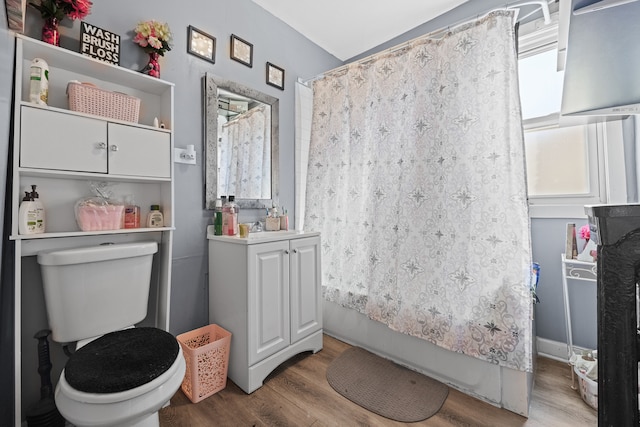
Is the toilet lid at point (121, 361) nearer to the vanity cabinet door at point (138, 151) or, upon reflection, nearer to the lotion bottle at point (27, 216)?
the lotion bottle at point (27, 216)

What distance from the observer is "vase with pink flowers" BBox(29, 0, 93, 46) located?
1166 mm

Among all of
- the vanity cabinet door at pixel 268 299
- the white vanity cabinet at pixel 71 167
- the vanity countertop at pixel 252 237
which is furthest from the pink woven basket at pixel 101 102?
the vanity cabinet door at pixel 268 299

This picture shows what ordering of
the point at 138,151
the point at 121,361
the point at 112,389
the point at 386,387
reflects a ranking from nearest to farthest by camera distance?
the point at 112,389, the point at 121,361, the point at 138,151, the point at 386,387

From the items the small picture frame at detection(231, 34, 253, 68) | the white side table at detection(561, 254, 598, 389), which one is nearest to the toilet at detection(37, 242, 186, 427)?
the small picture frame at detection(231, 34, 253, 68)

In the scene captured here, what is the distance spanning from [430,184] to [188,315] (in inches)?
67.6

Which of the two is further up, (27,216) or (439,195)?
(439,195)

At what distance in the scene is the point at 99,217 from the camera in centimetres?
127

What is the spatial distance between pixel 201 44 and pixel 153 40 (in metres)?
0.40

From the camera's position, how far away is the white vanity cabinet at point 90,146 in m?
1.07

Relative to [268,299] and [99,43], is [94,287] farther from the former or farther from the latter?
[99,43]

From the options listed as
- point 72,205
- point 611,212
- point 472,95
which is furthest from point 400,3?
point 72,205

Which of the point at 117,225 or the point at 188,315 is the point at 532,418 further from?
the point at 117,225

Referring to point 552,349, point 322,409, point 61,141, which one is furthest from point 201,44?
point 552,349

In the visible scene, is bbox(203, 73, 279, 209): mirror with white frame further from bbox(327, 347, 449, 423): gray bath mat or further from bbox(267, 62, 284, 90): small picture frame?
bbox(327, 347, 449, 423): gray bath mat
